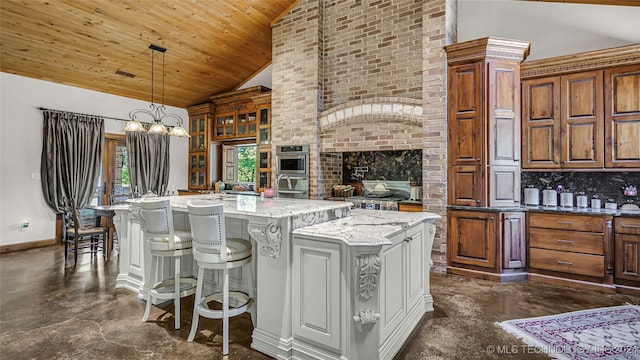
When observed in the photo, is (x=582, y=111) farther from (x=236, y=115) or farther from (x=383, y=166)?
(x=236, y=115)

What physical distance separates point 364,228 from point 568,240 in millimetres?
2953

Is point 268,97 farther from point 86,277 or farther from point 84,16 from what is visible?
point 86,277

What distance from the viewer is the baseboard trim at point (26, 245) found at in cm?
519

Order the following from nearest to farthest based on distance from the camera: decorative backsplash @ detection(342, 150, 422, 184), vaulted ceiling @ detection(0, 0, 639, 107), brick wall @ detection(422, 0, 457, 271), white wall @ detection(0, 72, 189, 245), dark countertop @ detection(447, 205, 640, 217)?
dark countertop @ detection(447, 205, 640, 217)
brick wall @ detection(422, 0, 457, 271)
vaulted ceiling @ detection(0, 0, 639, 107)
decorative backsplash @ detection(342, 150, 422, 184)
white wall @ detection(0, 72, 189, 245)

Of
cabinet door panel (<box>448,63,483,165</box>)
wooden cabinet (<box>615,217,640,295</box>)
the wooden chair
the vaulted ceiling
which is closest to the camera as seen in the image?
wooden cabinet (<box>615,217,640,295</box>)

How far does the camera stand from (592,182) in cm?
396

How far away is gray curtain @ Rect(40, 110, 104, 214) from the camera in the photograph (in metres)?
5.54

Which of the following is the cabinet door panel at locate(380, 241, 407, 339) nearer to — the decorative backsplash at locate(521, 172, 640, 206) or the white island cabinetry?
the white island cabinetry

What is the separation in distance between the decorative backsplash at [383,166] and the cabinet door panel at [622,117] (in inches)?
86.9

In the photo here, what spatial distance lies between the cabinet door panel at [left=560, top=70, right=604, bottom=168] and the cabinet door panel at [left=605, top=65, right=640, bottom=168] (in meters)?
0.07

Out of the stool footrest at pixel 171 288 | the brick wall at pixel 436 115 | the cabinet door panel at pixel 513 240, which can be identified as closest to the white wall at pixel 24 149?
the stool footrest at pixel 171 288

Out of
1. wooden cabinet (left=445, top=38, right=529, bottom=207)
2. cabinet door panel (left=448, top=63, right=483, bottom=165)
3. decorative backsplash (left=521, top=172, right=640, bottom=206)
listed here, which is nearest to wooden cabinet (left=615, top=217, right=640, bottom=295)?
decorative backsplash (left=521, top=172, right=640, bottom=206)

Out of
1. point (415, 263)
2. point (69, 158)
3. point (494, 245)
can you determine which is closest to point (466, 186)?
point (494, 245)

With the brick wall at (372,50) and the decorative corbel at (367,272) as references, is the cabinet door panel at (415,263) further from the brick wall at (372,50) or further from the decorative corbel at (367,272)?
the brick wall at (372,50)
